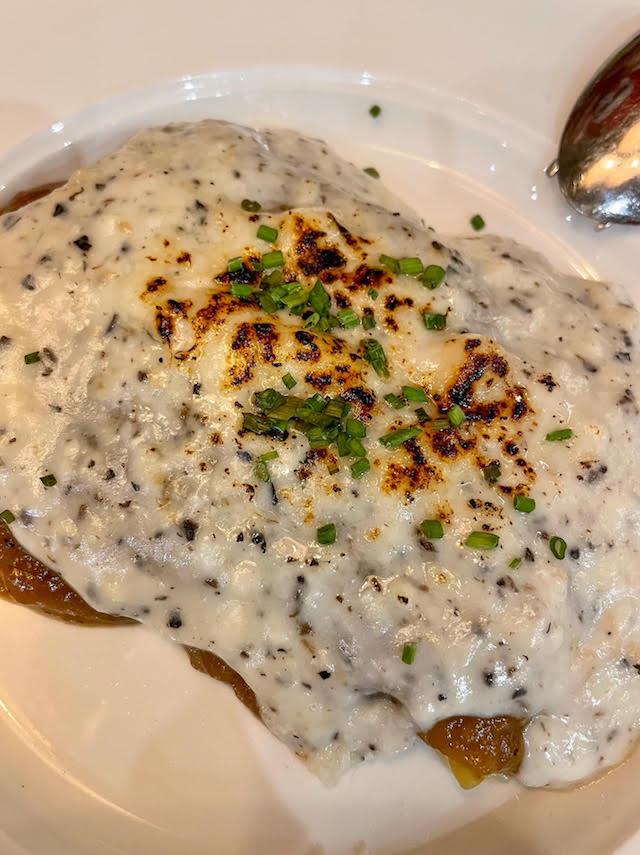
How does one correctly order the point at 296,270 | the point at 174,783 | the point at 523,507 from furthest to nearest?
the point at 174,783, the point at 296,270, the point at 523,507

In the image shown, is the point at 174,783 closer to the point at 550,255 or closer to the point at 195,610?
the point at 195,610

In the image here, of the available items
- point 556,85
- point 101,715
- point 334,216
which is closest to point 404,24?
point 556,85

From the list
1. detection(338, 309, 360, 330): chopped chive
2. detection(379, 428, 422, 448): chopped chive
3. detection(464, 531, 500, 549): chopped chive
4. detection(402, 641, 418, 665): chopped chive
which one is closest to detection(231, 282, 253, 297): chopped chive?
detection(338, 309, 360, 330): chopped chive

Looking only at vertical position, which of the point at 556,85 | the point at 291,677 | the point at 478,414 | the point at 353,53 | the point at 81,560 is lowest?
the point at 291,677

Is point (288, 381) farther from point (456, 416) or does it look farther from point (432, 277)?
point (432, 277)

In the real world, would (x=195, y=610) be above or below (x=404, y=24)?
below

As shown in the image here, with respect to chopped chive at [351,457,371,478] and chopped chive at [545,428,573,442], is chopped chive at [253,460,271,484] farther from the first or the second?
chopped chive at [545,428,573,442]
